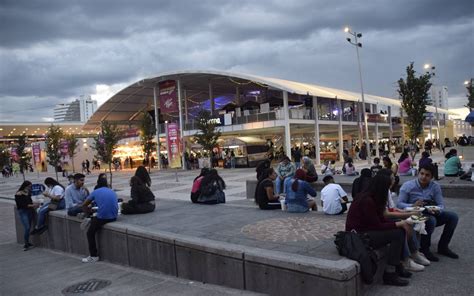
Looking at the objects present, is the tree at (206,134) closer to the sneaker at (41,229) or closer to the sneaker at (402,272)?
the sneaker at (41,229)

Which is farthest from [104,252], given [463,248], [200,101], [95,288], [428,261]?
[200,101]

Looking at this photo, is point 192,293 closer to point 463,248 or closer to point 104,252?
point 104,252

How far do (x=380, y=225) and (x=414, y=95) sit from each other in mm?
18613

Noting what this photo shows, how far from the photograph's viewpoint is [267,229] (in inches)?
261

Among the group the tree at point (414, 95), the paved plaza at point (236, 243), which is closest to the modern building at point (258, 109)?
the tree at point (414, 95)

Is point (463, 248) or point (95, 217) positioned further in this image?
point (95, 217)

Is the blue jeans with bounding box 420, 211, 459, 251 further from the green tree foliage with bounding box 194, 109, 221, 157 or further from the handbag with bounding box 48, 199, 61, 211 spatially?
the green tree foliage with bounding box 194, 109, 221, 157

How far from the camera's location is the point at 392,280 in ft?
15.2

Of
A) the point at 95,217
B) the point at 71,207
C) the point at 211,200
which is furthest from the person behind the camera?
the point at 211,200

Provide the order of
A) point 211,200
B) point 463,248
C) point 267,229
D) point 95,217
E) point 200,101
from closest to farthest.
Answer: point 463,248 < point 267,229 < point 95,217 < point 211,200 < point 200,101

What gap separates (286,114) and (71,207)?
22891mm

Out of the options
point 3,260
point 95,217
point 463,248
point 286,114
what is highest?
point 286,114

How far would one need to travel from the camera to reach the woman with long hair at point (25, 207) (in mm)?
9820

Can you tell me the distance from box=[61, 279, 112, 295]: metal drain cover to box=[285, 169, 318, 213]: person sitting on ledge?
12.2ft
